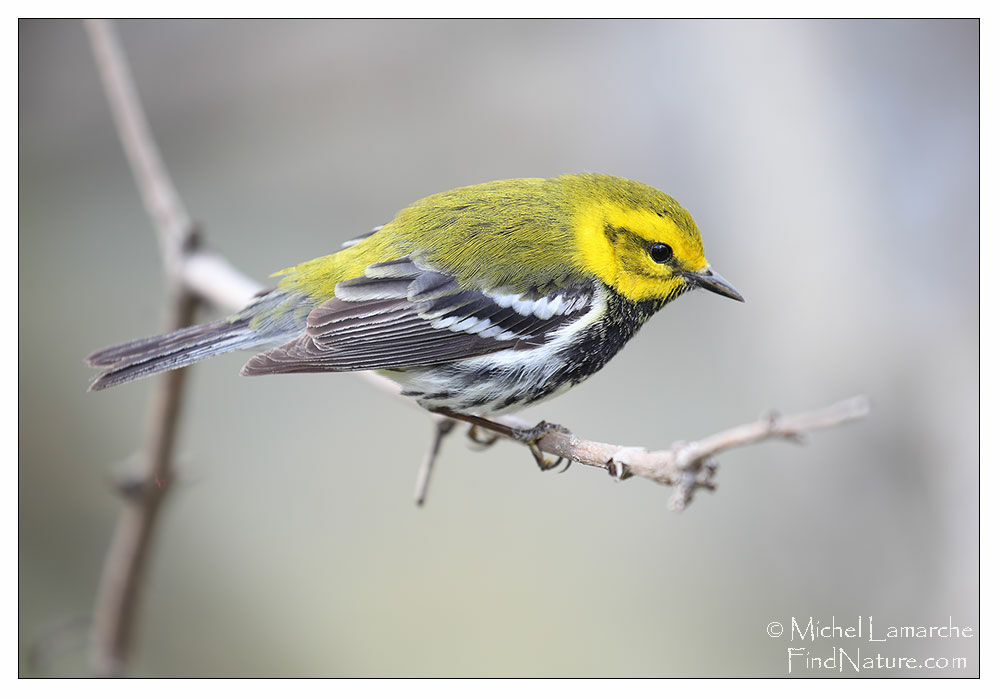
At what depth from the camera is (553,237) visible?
2.27 metres

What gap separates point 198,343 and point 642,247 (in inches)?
49.6

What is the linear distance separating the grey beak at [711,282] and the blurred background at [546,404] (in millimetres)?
1499

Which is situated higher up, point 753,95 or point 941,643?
point 753,95

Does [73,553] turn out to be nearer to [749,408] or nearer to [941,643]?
[749,408]

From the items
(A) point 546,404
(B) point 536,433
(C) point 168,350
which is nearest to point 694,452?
(B) point 536,433

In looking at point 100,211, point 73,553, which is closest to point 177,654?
point 73,553

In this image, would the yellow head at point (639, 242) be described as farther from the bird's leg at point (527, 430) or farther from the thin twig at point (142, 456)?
the thin twig at point (142, 456)

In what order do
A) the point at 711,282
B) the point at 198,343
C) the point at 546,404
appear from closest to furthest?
the point at 711,282, the point at 198,343, the point at 546,404

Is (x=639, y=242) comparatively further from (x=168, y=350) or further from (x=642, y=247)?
(x=168, y=350)

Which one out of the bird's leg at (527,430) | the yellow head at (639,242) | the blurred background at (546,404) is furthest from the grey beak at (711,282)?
the blurred background at (546,404)

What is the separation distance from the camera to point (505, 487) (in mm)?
4207

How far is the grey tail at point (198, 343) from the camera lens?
2.18 meters

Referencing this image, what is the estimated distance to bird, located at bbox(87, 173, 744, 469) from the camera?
2.20m

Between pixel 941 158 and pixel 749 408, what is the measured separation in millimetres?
1376
